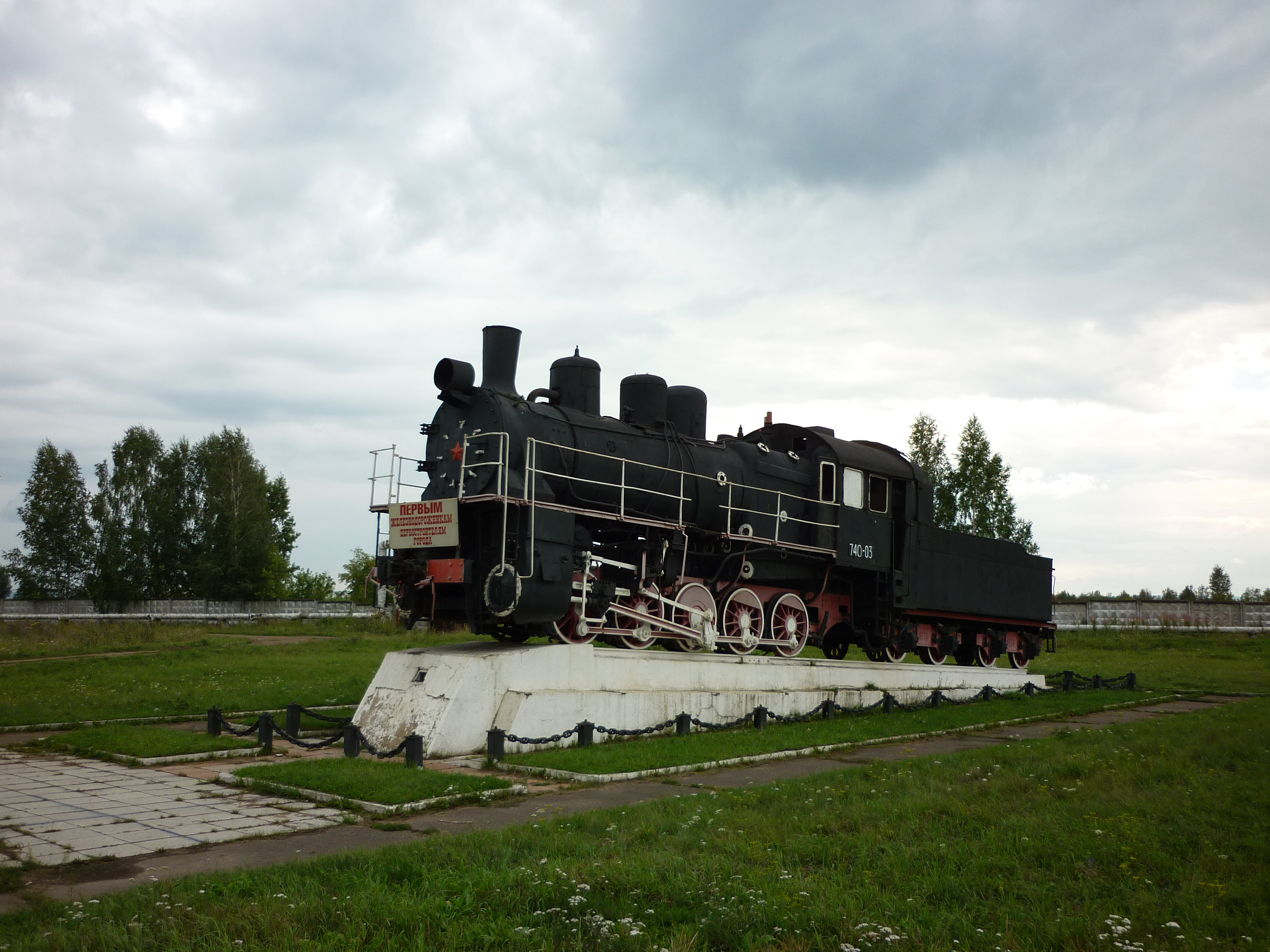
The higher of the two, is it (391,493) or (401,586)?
(391,493)

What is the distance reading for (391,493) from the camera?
13.9m

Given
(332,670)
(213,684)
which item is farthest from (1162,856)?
(332,670)

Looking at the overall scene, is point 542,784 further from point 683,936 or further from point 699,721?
point 683,936

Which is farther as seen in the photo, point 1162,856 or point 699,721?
point 699,721

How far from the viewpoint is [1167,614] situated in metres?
41.3

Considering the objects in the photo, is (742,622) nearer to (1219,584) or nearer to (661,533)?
(661,533)

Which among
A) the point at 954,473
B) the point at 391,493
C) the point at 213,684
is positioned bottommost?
the point at 213,684

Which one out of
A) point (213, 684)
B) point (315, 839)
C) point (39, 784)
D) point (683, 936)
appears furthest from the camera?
point (213, 684)

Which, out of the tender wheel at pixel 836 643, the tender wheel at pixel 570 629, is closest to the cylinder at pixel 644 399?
the tender wheel at pixel 570 629

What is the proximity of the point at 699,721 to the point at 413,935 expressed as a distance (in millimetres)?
9480

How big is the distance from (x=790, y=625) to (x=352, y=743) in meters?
8.76

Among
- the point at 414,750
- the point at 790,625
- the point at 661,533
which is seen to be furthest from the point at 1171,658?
the point at 414,750

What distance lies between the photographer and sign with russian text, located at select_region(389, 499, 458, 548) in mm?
12547

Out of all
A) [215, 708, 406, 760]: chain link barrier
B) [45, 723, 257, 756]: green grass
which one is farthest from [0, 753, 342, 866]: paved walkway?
[215, 708, 406, 760]: chain link barrier
